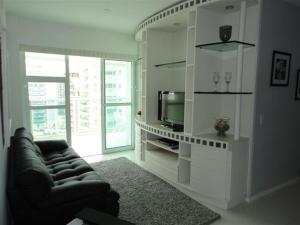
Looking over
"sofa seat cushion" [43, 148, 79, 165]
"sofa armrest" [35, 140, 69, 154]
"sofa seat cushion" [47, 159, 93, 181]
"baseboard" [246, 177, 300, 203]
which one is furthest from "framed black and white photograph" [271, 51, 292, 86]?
"sofa armrest" [35, 140, 69, 154]

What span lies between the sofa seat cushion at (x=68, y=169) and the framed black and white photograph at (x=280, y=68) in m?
2.69

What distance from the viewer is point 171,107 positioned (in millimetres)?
3684

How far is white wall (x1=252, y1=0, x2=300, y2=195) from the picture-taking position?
9.26ft

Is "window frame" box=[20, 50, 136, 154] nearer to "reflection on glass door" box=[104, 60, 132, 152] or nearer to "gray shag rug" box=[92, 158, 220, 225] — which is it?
"reflection on glass door" box=[104, 60, 132, 152]

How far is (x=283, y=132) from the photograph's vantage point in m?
3.25

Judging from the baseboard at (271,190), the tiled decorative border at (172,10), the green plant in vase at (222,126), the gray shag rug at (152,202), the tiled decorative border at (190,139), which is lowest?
the gray shag rug at (152,202)

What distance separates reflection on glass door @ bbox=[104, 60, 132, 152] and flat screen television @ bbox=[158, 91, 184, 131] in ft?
4.51

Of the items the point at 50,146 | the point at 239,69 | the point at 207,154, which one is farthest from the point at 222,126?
the point at 50,146

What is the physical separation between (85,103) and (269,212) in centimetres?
428

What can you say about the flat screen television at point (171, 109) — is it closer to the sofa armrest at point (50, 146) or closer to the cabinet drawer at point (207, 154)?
the cabinet drawer at point (207, 154)

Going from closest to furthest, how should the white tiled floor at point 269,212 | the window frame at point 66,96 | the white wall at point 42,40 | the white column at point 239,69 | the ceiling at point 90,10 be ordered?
1. the white tiled floor at point 269,212
2. the white column at point 239,69
3. the ceiling at point 90,10
4. the white wall at point 42,40
5. the window frame at point 66,96

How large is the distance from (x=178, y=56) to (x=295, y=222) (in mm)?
2979

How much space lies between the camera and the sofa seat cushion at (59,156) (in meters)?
3.00

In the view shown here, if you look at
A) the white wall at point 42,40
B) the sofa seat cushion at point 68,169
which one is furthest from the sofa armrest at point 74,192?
the white wall at point 42,40
